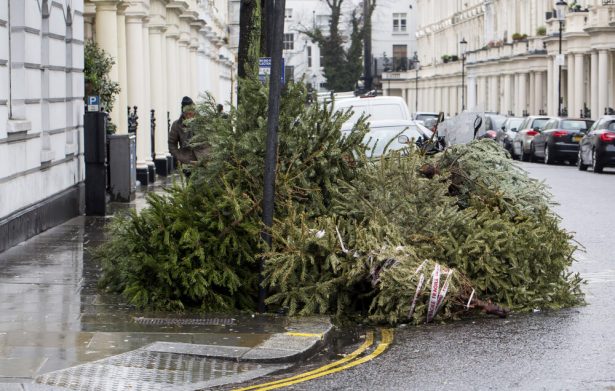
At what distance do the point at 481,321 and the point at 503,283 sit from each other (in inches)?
27.1

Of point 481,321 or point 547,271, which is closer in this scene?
point 481,321

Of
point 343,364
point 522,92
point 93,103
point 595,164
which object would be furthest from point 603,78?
point 343,364

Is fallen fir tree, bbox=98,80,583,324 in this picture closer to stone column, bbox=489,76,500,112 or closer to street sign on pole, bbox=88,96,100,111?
street sign on pole, bbox=88,96,100,111

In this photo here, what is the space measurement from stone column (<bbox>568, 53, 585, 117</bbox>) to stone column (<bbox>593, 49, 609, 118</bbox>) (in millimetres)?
3485

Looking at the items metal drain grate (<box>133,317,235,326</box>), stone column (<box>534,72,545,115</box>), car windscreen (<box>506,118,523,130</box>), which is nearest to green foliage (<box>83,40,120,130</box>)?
metal drain grate (<box>133,317,235,326</box>)

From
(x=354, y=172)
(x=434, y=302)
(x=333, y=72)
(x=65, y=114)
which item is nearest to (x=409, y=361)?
(x=434, y=302)

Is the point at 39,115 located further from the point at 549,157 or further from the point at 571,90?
the point at 571,90

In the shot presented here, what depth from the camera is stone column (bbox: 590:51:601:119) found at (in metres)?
60.9

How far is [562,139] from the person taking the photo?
4469 centimetres

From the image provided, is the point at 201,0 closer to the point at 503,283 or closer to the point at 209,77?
the point at 209,77

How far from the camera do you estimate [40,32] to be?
1814 cm

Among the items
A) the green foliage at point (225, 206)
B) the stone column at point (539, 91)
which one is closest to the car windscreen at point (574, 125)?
the stone column at point (539, 91)

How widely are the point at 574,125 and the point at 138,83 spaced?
20.4 meters

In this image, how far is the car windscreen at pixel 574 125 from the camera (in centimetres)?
4488
